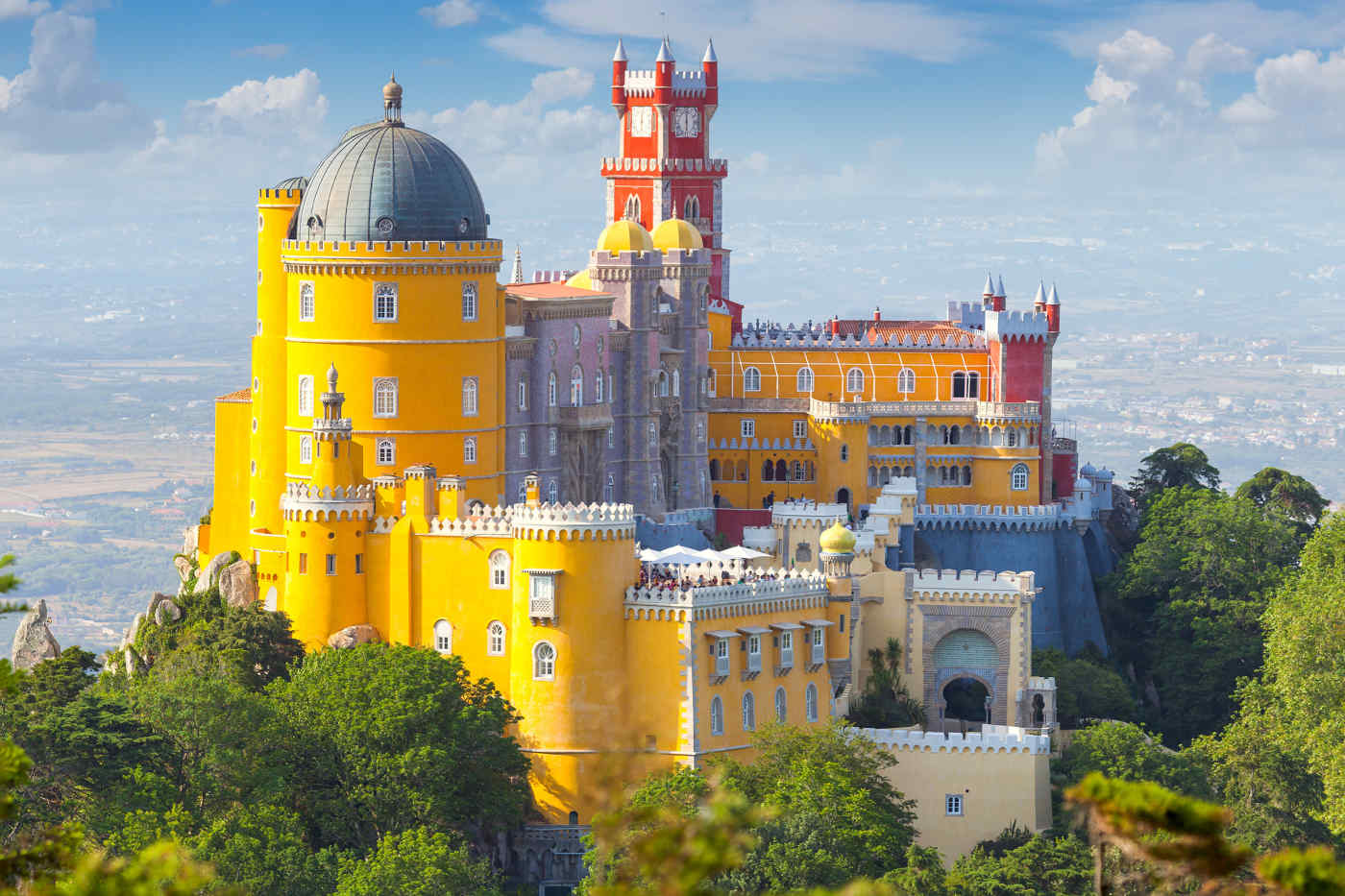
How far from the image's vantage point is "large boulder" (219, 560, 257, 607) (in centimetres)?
10519

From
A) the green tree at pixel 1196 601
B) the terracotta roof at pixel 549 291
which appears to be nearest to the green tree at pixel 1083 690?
the green tree at pixel 1196 601

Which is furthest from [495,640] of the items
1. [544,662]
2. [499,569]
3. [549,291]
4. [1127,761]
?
[549,291]

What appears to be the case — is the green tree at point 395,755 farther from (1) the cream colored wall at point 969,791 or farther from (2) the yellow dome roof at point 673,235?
(2) the yellow dome roof at point 673,235

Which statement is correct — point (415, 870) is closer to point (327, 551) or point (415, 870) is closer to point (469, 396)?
point (327, 551)

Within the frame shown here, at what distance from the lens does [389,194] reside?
104750mm

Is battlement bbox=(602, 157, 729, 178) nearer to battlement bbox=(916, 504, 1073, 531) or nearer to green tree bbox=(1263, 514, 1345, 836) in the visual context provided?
battlement bbox=(916, 504, 1073, 531)

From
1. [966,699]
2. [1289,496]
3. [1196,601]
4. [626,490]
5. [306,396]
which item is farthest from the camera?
[1289,496]

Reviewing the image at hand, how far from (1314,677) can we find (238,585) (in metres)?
40.3

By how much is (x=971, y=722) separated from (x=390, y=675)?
25.1 m

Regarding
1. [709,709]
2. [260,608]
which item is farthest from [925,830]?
[260,608]

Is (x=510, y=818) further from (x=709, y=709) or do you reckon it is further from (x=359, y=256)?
(x=359, y=256)

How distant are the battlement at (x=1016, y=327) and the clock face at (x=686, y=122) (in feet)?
75.6

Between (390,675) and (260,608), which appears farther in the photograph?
(260,608)

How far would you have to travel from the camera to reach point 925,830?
96250mm
